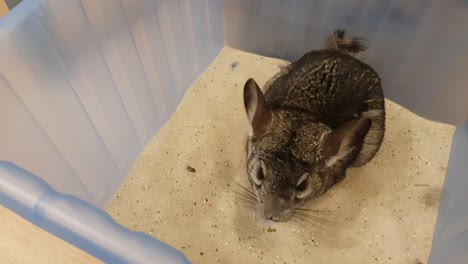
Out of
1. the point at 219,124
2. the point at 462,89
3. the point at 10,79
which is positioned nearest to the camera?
the point at 10,79

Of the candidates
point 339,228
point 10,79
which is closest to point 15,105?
point 10,79

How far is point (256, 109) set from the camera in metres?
0.99

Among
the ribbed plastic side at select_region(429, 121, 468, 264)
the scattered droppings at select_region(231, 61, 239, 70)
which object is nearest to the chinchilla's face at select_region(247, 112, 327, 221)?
the ribbed plastic side at select_region(429, 121, 468, 264)

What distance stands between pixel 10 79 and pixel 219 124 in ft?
2.15

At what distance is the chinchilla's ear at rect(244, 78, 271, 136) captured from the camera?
972 millimetres

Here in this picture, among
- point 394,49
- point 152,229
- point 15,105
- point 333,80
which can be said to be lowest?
point 152,229

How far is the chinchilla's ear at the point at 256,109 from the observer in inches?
38.3

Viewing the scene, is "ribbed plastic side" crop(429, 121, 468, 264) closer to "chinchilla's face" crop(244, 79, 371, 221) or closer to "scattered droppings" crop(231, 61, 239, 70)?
"chinchilla's face" crop(244, 79, 371, 221)

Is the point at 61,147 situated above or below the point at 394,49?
below

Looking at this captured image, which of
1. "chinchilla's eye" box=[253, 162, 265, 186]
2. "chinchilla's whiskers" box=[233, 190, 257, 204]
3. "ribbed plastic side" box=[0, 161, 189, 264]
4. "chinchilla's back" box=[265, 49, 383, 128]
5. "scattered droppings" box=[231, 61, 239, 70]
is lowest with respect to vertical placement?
"chinchilla's whiskers" box=[233, 190, 257, 204]

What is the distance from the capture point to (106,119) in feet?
3.97

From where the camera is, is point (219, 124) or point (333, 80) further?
point (219, 124)

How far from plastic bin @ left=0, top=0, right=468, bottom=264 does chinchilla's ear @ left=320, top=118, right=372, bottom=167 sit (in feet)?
1.14

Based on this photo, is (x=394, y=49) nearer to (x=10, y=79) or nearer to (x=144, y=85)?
(x=144, y=85)
